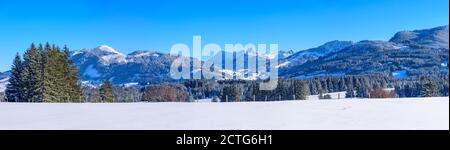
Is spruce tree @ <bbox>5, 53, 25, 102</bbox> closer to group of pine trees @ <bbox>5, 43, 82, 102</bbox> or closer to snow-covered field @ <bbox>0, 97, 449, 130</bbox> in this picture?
group of pine trees @ <bbox>5, 43, 82, 102</bbox>

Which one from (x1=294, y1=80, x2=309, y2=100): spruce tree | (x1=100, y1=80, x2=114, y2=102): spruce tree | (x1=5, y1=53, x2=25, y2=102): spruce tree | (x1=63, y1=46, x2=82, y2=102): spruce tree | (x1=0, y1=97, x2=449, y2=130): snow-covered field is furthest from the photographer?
(x1=294, y1=80, x2=309, y2=100): spruce tree

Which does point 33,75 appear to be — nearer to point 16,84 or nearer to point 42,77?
point 42,77

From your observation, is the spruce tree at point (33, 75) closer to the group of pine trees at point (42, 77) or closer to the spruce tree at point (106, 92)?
the group of pine trees at point (42, 77)

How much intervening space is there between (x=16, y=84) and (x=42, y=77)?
3.30 meters

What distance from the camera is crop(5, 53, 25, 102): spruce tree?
44.6 metres

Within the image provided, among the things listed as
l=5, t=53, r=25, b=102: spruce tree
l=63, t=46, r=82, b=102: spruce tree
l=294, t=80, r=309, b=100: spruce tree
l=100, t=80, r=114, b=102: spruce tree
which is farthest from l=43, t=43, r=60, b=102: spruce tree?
l=294, t=80, r=309, b=100: spruce tree

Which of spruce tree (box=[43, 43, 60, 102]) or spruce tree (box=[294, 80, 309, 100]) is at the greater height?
spruce tree (box=[43, 43, 60, 102])

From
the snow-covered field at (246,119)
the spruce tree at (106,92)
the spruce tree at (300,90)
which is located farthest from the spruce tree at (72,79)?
the snow-covered field at (246,119)

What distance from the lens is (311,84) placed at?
122 meters

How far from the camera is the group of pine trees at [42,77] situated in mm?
43719
